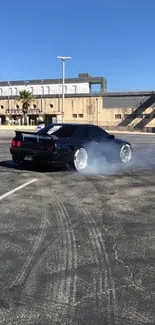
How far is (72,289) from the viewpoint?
10.5 feet

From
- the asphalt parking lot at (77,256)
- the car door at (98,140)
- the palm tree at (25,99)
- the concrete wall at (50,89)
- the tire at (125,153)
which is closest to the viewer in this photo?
the asphalt parking lot at (77,256)

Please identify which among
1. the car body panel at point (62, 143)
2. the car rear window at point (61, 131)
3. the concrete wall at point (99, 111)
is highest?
the concrete wall at point (99, 111)

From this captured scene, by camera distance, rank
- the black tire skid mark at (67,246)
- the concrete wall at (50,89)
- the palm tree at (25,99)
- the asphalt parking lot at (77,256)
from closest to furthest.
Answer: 1. the asphalt parking lot at (77,256)
2. the black tire skid mark at (67,246)
3. the palm tree at (25,99)
4. the concrete wall at (50,89)

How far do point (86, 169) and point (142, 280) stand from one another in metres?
7.17

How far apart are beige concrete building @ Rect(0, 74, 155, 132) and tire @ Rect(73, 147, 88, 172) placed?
2034 inches

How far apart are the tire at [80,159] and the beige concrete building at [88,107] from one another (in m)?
51.7

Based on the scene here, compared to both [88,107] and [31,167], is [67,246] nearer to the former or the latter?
[31,167]

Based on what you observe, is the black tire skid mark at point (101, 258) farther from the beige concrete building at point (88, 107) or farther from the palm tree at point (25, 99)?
the palm tree at point (25, 99)

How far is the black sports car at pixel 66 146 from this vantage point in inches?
376

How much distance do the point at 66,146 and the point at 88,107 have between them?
59.8m

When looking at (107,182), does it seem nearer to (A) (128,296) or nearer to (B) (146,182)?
(B) (146,182)

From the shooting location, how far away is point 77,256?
13.1 feet

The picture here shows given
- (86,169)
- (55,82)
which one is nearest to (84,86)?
(55,82)

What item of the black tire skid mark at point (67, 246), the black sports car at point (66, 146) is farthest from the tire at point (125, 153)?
the black tire skid mark at point (67, 246)
